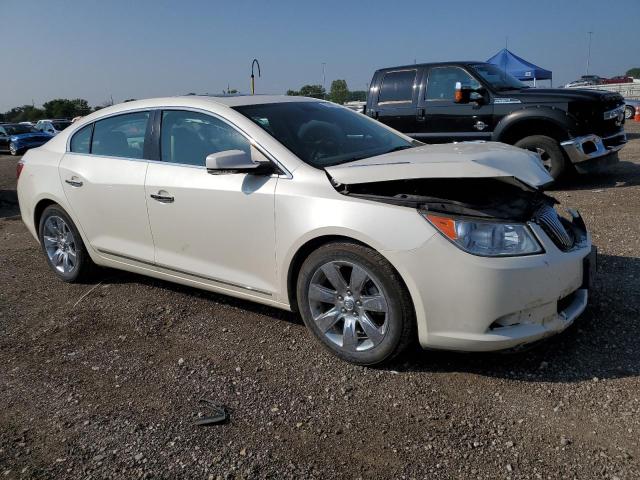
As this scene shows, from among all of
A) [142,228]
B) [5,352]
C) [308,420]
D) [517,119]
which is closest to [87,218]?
[142,228]

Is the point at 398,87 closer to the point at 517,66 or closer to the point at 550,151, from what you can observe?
the point at 550,151

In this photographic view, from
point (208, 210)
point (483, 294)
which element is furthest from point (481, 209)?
point (208, 210)

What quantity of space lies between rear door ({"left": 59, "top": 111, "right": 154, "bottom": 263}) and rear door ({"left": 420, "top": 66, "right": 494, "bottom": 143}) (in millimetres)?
5415

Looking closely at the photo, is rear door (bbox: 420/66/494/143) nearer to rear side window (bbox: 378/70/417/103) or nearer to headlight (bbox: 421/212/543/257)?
rear side window (bbox: 378/70/417/103)

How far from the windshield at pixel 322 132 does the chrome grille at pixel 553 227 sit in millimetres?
1171

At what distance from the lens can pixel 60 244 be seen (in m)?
4.88

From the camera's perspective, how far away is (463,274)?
8.81 ft

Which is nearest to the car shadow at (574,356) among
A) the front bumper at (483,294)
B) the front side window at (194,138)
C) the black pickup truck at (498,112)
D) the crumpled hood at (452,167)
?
the front bumper at (483,294)

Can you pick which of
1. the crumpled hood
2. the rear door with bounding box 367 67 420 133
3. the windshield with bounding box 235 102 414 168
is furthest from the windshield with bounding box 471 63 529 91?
the crumpled hood

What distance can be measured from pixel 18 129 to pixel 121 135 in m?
23.1

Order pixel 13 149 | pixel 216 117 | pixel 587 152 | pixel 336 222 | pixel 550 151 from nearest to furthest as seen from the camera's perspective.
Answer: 1. pixel 336 222
2. pixel 216 117
3. pixel 587 152
4. pixel 550 151
5. pixel 13 149

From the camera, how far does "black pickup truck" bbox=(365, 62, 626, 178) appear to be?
7469 millimetres

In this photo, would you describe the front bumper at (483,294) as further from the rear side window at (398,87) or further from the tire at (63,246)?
the rear side window at (398,87)

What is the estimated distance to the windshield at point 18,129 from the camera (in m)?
23.4
